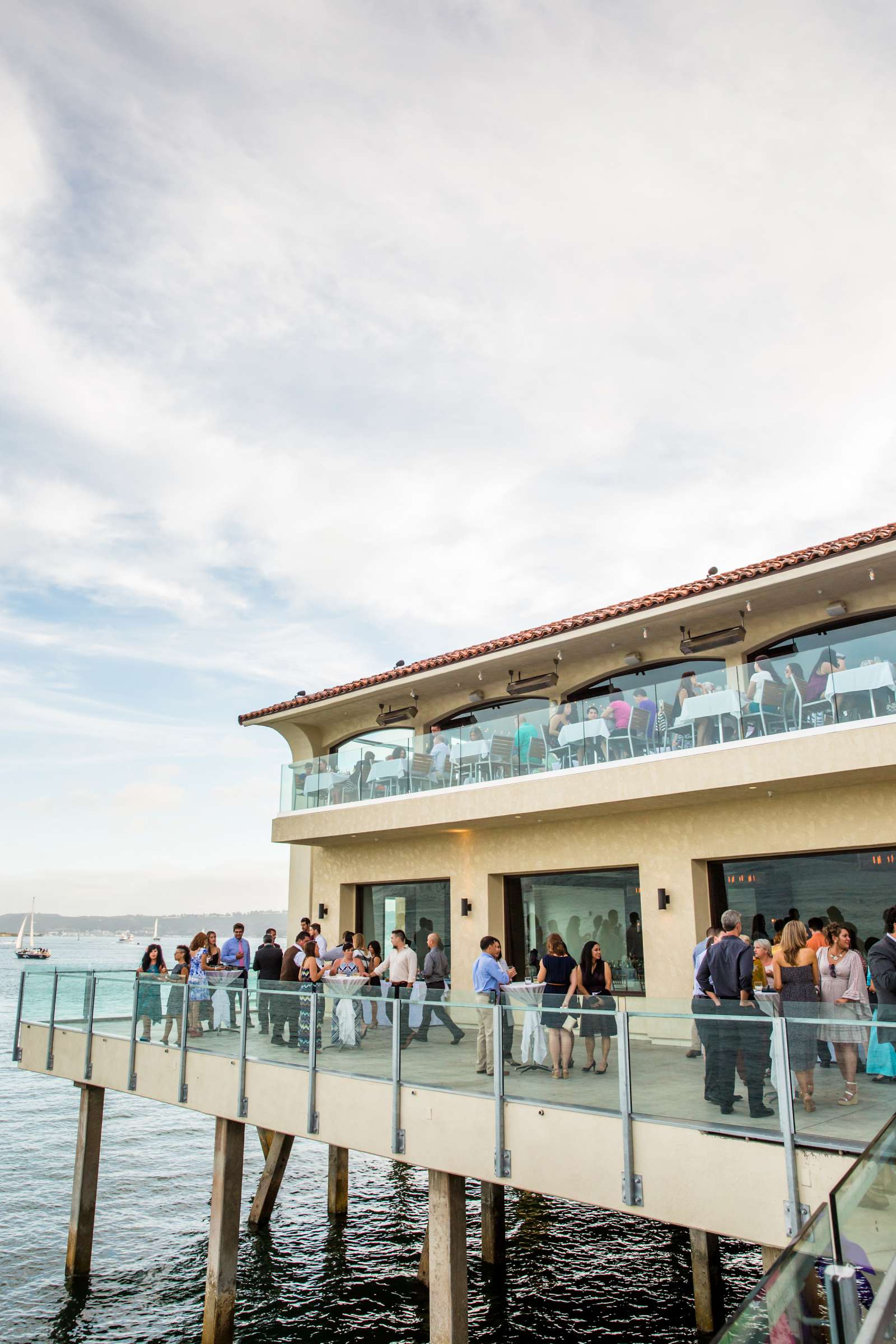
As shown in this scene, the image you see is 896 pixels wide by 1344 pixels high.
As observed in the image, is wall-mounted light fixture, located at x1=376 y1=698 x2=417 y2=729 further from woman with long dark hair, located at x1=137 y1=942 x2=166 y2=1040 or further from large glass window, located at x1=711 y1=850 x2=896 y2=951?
woman with long dark hair, located at x1=137 y1=942 x2=166 y2=1040

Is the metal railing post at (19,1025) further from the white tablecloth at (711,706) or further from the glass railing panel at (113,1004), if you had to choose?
the white tablecloth at (711,706)

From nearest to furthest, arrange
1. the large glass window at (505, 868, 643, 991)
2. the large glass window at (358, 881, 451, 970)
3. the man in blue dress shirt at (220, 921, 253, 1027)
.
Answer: the man in blue dress shirt at (220, 921, 253, 1027)
the large glass window at (505, 868, 643, 991)
the large glass window at (358, 881, 451, 970)

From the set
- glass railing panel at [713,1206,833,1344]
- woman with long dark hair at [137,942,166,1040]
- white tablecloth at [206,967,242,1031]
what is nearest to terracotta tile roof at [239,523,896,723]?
woman with long dark hair at [137,942,166,1040]

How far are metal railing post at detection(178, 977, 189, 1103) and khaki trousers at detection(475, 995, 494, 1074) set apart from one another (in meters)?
5.38

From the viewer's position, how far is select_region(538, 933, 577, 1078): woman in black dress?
8344 millimetres

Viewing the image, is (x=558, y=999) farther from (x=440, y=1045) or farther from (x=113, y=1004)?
(x=113, y=1004)

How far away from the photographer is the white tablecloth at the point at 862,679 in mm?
12023

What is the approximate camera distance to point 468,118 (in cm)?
1467

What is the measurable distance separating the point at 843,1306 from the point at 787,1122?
3933 mm

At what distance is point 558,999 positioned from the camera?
910 cm

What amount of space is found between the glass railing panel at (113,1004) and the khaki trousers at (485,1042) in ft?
22.5

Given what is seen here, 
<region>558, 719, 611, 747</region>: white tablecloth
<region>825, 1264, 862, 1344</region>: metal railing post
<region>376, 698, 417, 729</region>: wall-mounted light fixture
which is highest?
<region>376, 698, 417, 729</region>: wall-mounted light fixture

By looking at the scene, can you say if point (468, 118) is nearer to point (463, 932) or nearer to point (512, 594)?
point (463, 932)

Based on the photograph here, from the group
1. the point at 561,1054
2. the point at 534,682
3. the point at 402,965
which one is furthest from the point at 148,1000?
the point at 534,682
